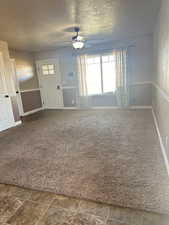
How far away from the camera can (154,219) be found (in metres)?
1.28

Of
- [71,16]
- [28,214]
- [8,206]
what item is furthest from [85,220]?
[71,16]

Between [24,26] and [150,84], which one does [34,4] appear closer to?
[24,26]

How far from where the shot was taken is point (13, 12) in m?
2.52

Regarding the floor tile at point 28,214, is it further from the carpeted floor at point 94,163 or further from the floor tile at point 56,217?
the carpeted floor at point 94,163

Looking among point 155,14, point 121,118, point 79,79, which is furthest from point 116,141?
point 79,79

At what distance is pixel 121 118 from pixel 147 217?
3.18m

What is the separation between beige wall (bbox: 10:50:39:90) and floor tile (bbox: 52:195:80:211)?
4885mm

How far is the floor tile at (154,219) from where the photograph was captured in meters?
1.24

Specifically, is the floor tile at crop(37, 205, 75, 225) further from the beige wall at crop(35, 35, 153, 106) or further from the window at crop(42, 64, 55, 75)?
the window at crop(42, 64, 55, 75)

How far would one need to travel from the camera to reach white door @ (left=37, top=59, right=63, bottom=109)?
606 cm

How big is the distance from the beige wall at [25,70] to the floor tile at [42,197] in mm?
4677

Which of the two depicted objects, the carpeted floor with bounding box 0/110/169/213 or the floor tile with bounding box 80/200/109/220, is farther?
the carpeted floor with bounding box 0/110/169/213

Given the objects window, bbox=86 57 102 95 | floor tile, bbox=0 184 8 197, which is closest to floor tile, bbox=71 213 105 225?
floor tile, bbox=0 184 8 197

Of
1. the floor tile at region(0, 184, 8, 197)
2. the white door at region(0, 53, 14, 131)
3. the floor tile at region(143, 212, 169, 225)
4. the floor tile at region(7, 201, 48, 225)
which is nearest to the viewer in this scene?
the floor tile at region(143, 212, 169, 225)
